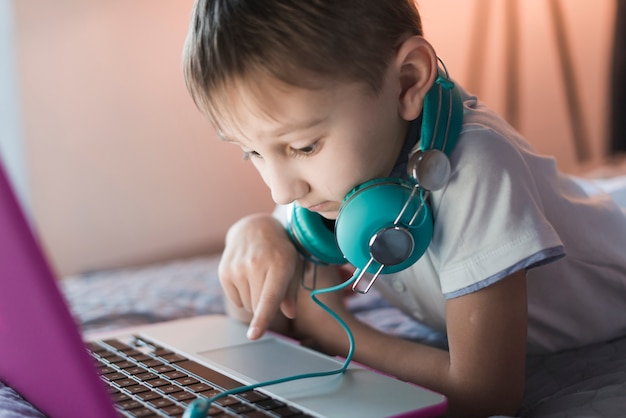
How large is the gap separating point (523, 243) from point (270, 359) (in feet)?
1.04

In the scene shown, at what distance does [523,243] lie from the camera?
816 millimetres

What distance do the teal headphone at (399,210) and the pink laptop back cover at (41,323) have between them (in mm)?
302

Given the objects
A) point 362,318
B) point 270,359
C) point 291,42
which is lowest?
point 362,318

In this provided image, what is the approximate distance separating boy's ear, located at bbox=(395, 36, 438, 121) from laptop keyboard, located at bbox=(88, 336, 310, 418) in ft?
1.09

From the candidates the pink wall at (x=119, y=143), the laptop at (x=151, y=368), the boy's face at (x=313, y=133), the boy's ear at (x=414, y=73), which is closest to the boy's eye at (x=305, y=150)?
the boy's face at (x=313, y=133)

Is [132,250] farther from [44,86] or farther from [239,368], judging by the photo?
[239,368]

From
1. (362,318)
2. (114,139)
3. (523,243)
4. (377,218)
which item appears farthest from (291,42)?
(114,139)

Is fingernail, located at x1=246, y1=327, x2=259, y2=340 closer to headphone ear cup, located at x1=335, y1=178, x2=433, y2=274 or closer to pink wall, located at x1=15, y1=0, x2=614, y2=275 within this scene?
headphone ear cup, located at x1=335, y1=178, x2=433, y2=274

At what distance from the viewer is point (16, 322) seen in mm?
672

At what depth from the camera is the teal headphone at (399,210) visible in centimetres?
80

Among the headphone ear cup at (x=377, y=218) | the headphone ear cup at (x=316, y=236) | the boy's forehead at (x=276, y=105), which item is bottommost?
the headphone ear cup at (x=316, y=236)

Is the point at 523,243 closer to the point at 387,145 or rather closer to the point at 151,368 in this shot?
the point at 387,145

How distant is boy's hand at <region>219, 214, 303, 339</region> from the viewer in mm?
1005

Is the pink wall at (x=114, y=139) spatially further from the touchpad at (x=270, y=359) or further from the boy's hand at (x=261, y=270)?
the touchpad at (x=270, y=359)
